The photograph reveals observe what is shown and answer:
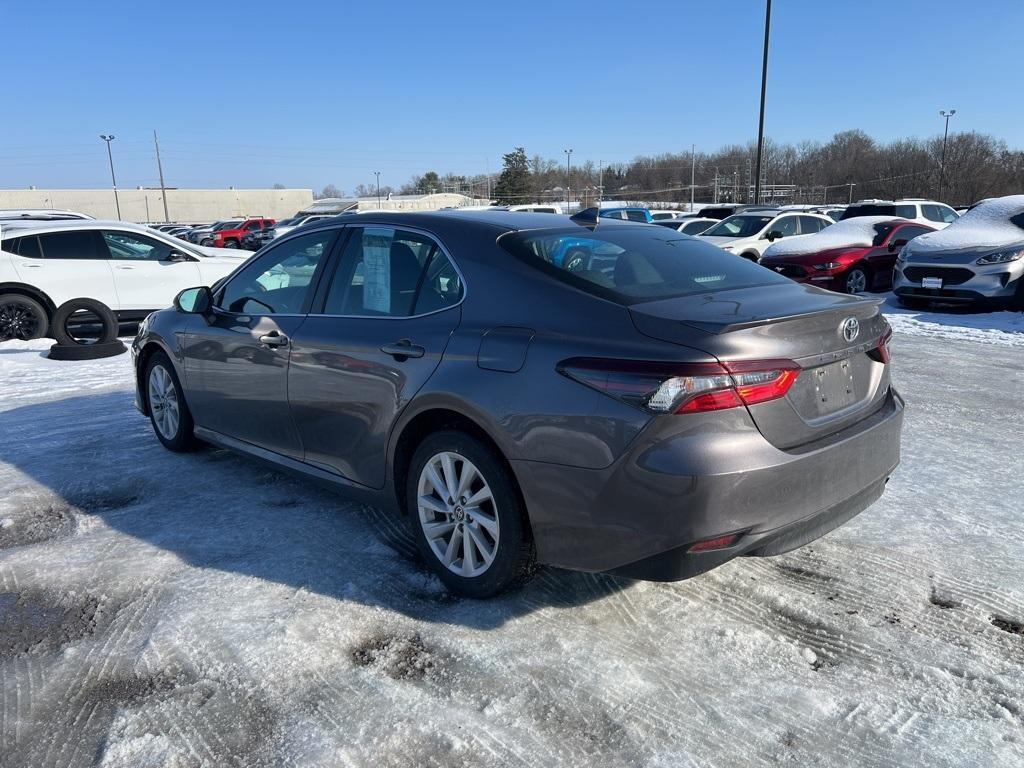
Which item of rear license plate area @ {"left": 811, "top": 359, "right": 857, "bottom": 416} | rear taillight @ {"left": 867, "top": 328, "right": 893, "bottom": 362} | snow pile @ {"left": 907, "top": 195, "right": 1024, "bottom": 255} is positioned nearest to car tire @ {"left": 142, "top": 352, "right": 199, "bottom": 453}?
rear license plate area @ {"left": 811, "top": 359, "right": 857, "bottom": 416}

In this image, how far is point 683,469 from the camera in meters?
2.67

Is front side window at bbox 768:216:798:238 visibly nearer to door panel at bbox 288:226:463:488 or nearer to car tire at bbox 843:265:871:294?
car tire at bbox 843:265:871:294

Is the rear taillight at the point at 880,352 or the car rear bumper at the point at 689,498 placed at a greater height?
the rear taillight at the point at 880,352

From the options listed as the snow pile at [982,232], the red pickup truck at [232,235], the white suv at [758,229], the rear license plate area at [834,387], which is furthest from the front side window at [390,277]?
the red pickup truck at [232,235]

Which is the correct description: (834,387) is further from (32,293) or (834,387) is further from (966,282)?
(32,293)

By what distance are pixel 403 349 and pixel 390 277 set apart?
49 cm

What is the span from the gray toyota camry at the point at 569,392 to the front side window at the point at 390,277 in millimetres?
11

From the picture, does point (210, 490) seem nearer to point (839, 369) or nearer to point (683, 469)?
point (683, 469)

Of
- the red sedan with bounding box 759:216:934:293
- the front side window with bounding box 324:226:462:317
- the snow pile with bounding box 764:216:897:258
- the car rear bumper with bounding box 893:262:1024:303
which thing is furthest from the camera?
the snow pile with bounding box 764:216:897:258

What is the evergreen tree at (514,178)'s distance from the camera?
278 ft

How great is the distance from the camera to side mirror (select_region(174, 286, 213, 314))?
497 cm

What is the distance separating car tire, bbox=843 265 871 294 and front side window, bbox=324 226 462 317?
11.4 metres

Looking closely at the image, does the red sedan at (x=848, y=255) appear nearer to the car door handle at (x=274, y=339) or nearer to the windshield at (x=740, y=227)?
the windshield at (x=740, y=227)

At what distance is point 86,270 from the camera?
35.7 feet
